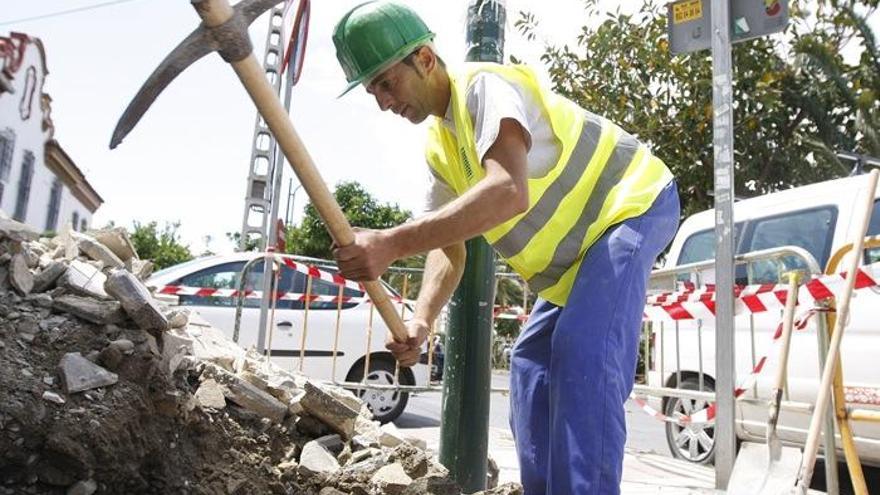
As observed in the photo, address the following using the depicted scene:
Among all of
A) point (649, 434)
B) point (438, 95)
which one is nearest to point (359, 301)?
point (649, 434)

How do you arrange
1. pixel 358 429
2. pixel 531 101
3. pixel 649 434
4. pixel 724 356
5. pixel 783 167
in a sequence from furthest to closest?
pixel 783 167 < pixel 649 434 < pixel 724 356 < pixel 358 429 < pixel 531 101

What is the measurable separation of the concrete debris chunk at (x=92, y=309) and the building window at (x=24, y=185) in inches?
838

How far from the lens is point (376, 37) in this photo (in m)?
Result: 2.01

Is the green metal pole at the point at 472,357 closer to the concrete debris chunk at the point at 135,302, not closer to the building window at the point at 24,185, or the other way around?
the concrete debris chunk at the point at 135,302

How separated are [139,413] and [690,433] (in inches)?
180

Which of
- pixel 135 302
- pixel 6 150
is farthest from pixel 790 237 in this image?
pixel 6 150

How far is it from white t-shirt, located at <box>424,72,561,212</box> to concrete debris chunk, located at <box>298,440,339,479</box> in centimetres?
173

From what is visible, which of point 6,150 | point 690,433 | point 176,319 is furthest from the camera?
point 6,150

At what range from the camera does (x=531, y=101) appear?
2.05m

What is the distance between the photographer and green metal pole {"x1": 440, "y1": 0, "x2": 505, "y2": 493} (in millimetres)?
3174

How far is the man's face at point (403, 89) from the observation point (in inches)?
81.4

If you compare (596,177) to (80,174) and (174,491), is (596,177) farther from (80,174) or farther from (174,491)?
(80,174)

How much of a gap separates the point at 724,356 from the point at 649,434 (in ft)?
16.6

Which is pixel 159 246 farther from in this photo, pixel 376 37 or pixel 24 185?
pixel 376 37
